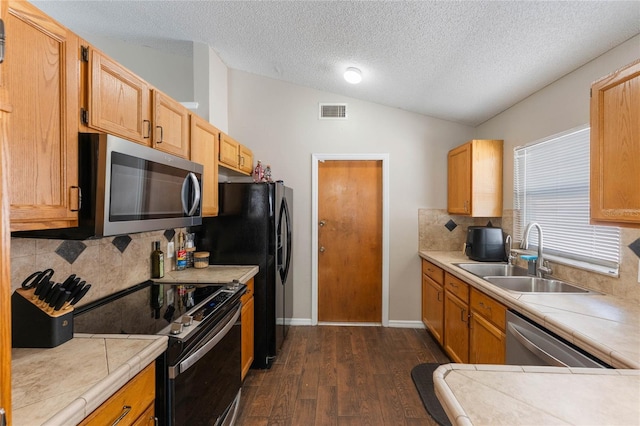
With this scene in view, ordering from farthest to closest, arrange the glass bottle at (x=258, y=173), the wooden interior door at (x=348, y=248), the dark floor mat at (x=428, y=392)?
1. the wooden interior door at (x=348, y=248)
2. the glass bottle at (x=258, y=173)
3. the dark floor mat at (x=428, y=392)

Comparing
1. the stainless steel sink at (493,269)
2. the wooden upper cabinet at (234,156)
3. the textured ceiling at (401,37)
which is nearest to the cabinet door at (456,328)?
the stainless steel sink at (493,269)

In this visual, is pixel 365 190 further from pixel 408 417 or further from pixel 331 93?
pixel 408 417

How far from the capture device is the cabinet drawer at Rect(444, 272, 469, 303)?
2334mm

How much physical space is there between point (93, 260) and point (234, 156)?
1525 mm

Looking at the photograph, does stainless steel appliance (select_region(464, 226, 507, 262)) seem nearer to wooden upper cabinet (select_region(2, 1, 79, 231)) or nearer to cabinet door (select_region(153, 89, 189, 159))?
cabinet door (select_region(153, 89, 189, 159))

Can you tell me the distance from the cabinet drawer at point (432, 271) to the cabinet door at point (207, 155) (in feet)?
7.07

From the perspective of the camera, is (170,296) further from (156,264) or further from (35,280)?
(35,280)

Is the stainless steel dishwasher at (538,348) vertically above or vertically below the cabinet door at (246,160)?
below

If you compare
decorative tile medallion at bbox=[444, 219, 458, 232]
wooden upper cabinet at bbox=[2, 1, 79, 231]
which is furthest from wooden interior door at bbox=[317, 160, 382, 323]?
wooden upper cabinet at bbox=[2, 1, 79, 231]

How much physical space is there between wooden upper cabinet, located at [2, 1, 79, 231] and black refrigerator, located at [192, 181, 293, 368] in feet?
4.81

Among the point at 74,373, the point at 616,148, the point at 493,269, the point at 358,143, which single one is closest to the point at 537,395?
the point at 616,148

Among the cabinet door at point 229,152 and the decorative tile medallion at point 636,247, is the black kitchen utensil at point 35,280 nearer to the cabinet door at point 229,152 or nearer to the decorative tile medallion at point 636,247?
the cabinet door at point 229,152

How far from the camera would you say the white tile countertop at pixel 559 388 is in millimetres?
708

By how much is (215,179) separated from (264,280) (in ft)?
3.10
